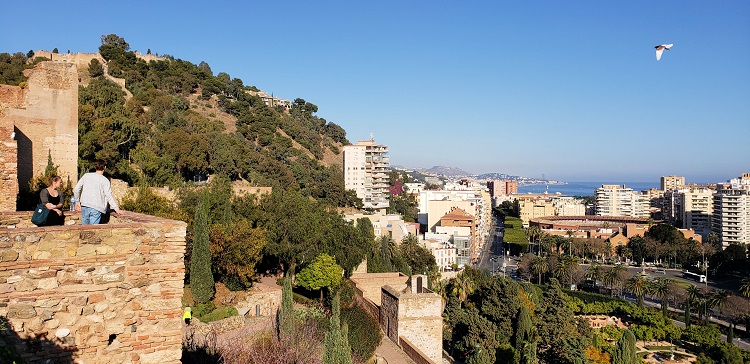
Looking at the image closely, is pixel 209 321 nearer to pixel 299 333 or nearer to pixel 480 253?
pixel 299 333

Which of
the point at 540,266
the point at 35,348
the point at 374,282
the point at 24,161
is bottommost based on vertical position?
the point at 540,266

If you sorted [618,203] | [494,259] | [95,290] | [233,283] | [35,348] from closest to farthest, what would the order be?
[35,348], [95,290], [233,283], [494,259], [618,203]

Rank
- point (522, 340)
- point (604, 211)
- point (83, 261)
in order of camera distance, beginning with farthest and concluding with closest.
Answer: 1. point (604, 211)
2. point (522, 340)
3. point (83, 261)

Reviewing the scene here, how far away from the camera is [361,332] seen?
16.0 metres

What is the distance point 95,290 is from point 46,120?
46.4 feet

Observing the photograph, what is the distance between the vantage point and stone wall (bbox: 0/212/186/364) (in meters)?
3.92

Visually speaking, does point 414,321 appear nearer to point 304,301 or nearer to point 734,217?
point 304,301

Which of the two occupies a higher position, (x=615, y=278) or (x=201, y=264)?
(x=201, y=264)

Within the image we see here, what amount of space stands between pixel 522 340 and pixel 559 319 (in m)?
2.30

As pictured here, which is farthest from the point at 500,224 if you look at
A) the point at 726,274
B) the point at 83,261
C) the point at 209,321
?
the point at 83,261

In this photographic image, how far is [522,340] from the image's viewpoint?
85.0 feet

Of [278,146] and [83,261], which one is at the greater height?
[278,146]

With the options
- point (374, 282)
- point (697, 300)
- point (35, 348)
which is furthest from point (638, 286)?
point (35, 348)

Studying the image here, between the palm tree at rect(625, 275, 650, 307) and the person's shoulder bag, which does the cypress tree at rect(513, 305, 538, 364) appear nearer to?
the palm tree at rect(625, 275, 650, 307)
